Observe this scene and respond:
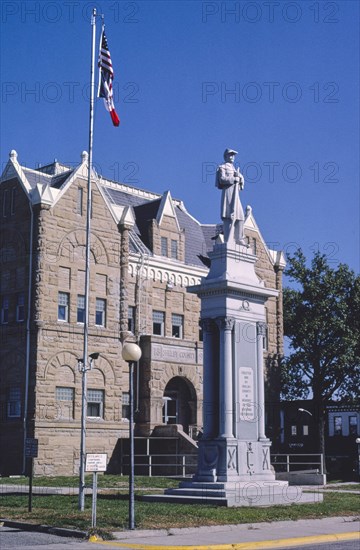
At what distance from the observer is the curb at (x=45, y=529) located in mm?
17125

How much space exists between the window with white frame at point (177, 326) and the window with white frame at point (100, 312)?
664cm

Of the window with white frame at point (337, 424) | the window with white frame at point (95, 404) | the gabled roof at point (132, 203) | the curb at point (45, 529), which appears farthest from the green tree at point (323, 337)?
the curb at point (45, 529)

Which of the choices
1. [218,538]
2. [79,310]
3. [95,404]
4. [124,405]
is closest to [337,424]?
[124,405]

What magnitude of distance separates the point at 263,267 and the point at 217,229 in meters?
4.30

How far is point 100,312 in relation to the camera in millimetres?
45812

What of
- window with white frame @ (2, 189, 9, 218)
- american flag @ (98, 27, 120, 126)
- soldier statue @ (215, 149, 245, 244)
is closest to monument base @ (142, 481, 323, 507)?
soldier statue @ (215, 149, 245, 244)

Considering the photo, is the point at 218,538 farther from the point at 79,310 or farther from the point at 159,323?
the point at 159,323

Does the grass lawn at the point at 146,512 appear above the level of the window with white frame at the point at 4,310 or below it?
below

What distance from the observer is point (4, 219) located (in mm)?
44969

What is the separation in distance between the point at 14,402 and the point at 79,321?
17.9 feet

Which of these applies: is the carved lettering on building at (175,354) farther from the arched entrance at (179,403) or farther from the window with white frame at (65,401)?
the window with white frame at (65,401)

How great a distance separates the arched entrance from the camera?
4922cm

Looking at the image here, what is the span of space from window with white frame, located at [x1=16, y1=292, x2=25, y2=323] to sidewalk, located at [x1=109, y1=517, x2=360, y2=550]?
26046mm

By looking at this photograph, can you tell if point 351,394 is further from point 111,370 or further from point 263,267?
point 111,370
